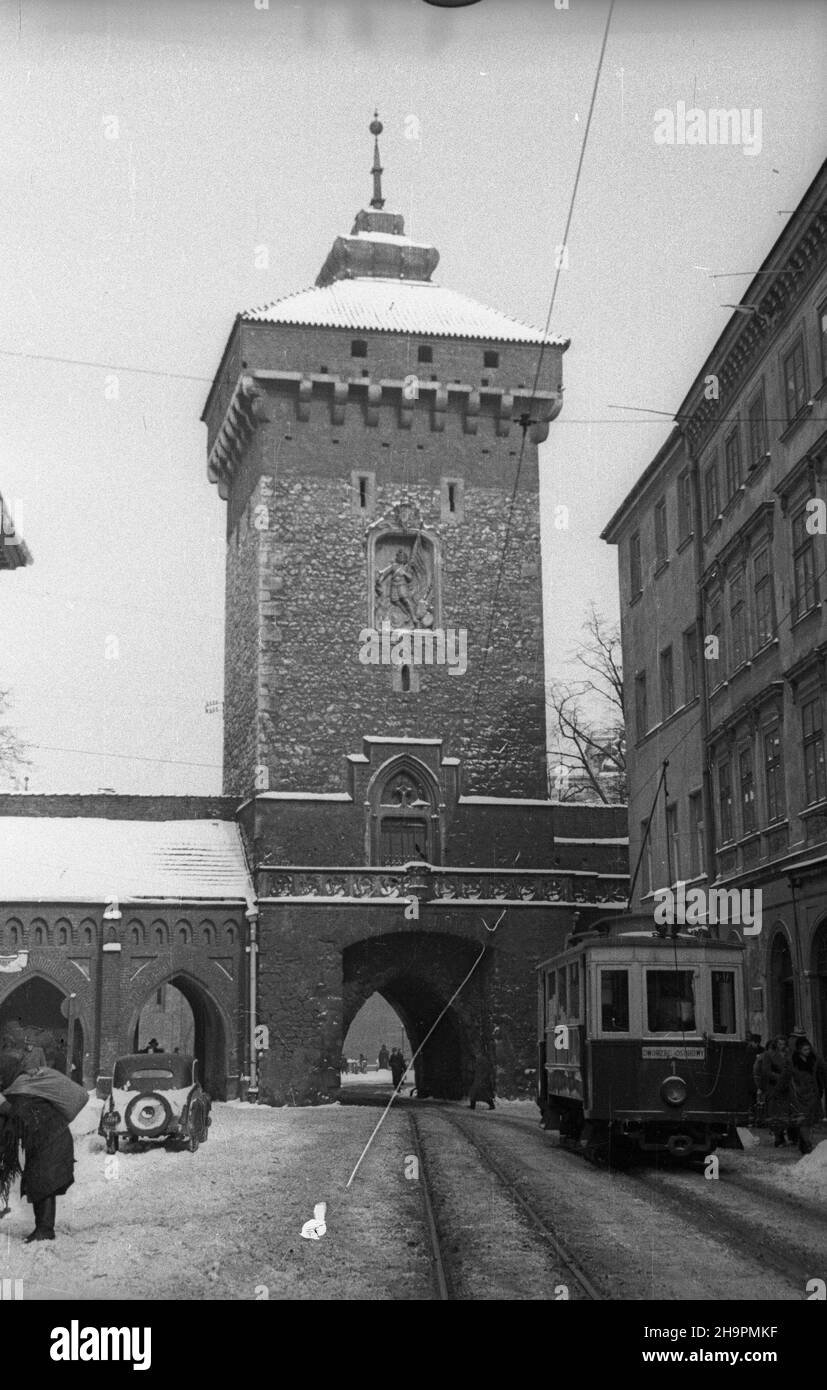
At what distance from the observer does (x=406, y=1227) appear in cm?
1254

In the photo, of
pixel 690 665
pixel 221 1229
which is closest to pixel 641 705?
pixel 690 665

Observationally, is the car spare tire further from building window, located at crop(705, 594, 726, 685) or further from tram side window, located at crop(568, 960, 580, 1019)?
building window, located at crop(705, 594, 726, 685)

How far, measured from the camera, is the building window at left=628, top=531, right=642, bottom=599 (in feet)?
115

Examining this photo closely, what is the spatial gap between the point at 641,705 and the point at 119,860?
490 inches

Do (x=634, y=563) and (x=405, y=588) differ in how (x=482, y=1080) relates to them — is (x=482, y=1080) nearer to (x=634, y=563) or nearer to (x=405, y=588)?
(x=634, y=563)

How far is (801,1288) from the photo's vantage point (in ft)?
31.6

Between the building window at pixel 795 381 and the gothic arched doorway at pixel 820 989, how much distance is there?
7.64 m

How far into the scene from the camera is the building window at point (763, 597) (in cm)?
2566

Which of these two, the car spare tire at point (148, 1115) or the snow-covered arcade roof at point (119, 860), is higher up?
the snow-covered arcade roof at point (119, 860)

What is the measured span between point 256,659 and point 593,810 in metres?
8.86

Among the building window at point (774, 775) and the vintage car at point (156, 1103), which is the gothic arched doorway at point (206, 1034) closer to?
the vintage car at point (156, 1103)

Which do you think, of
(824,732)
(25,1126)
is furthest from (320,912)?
(25,1126)

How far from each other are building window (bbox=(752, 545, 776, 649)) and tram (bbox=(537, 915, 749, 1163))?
340 inches

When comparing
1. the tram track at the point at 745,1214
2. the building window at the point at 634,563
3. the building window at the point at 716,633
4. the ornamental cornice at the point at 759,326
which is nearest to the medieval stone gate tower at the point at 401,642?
the building window at the point at 634,563
